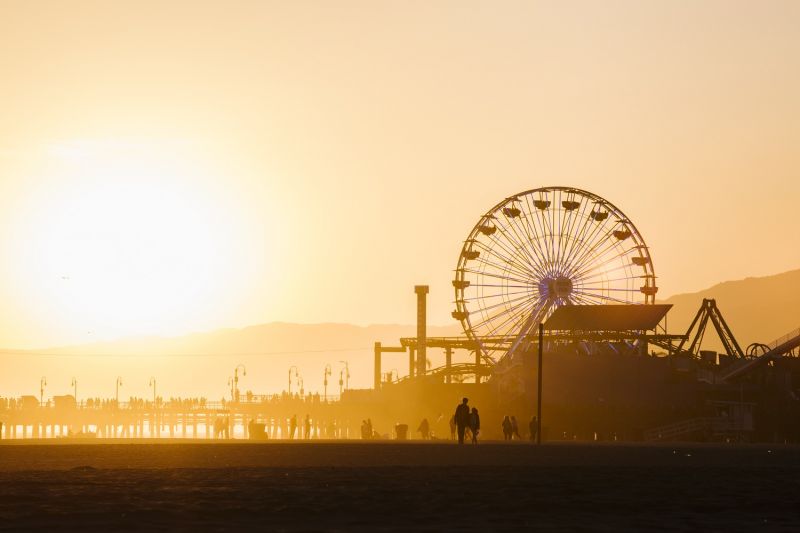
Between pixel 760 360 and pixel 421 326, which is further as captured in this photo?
pixel 421 326

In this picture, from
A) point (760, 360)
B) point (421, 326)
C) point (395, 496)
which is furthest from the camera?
point (421, 326)

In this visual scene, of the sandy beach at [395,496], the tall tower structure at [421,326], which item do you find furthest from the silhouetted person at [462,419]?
the tall tower structure at [421,326]

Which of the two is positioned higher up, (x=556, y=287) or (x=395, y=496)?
(x=556, y=287)

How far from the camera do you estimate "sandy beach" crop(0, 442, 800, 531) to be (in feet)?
56.5

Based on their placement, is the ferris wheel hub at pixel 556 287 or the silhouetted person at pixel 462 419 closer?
the silhouetted person at pixel 462 419

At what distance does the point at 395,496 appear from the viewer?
878 inches

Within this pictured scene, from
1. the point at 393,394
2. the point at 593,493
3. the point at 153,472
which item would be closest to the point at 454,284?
the point at 393,394

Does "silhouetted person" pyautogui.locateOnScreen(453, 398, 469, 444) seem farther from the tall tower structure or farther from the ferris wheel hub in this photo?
the tall tower structure

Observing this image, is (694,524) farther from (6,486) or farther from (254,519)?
(6,486)

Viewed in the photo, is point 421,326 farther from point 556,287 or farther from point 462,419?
point 462,419

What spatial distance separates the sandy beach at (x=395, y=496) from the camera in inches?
679

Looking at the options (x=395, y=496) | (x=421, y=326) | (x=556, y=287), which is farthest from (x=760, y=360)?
(x=395, y=496)

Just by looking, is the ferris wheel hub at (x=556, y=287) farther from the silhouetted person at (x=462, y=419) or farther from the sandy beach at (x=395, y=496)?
the sandy beach at (x=395, y=496)

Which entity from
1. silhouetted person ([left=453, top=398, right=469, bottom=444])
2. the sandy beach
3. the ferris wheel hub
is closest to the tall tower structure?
the ferris wheel hub
